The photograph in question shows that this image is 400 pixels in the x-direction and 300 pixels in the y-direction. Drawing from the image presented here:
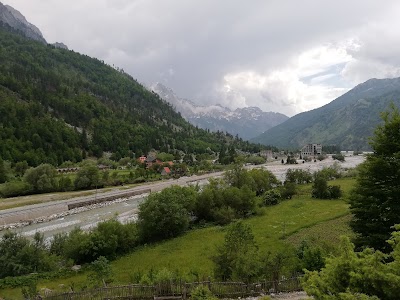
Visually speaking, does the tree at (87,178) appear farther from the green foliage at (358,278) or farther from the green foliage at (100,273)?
the green foliage at (358,278)

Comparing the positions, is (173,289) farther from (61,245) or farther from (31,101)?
(31,101)

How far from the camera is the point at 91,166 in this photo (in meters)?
103

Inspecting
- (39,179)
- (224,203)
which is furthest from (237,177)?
(39,179)

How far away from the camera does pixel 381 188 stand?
24359 millimetres

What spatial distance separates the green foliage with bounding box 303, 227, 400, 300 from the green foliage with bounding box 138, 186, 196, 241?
3748 cm

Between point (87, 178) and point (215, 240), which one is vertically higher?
point (87, 178)

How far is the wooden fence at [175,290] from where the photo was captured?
2356 cm

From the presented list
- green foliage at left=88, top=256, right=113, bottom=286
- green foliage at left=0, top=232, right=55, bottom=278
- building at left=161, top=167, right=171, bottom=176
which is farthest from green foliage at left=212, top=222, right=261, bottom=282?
building at left=161, top=167, right=171, bottom=176

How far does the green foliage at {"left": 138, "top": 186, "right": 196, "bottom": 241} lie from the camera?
4806 centimetres

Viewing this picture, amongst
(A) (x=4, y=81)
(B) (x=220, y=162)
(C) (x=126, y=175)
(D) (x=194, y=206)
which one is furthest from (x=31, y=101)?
(D) (x=194, y=206)

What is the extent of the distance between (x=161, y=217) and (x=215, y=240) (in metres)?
8.71

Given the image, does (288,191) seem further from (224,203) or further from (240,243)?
(240,243)

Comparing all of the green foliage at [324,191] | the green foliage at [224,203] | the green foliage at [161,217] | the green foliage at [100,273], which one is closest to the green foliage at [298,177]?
the green foliage at [324,191]

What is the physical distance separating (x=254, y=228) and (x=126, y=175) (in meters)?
79.8
